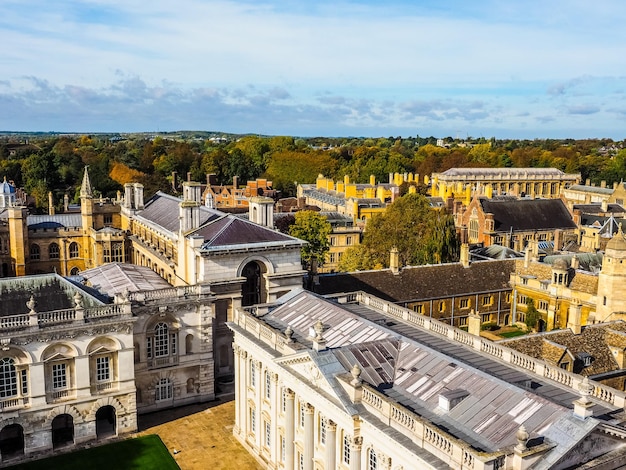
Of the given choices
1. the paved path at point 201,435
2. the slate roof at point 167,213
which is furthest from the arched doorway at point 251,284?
the paved path at point 201,435

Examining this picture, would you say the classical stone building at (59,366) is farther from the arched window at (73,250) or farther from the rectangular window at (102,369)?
the arched window at (73,250)

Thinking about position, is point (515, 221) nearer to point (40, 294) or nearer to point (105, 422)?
point (105, 422)

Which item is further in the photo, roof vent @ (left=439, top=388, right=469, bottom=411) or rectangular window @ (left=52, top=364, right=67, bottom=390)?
rectangular window @ (left=52, top=364, right=67, bottom=390)

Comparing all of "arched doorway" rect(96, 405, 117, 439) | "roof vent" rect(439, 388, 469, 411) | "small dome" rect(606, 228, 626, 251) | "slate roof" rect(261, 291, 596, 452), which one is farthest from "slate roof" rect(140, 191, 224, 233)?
"small dome" rect(606, 228, 626, 251)

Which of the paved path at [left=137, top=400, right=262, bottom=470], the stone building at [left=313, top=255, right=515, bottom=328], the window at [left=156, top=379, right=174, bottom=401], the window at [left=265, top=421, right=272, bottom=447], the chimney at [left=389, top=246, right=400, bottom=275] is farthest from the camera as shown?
the chimney at [left=389, top=246, right=400, bottom=275]

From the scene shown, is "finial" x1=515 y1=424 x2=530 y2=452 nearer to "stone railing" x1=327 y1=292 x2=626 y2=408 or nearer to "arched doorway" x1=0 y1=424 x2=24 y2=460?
"stone railing" x1=327 y1=292 x2=626 y2=408

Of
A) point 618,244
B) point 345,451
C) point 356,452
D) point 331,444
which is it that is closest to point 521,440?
point 356,452
